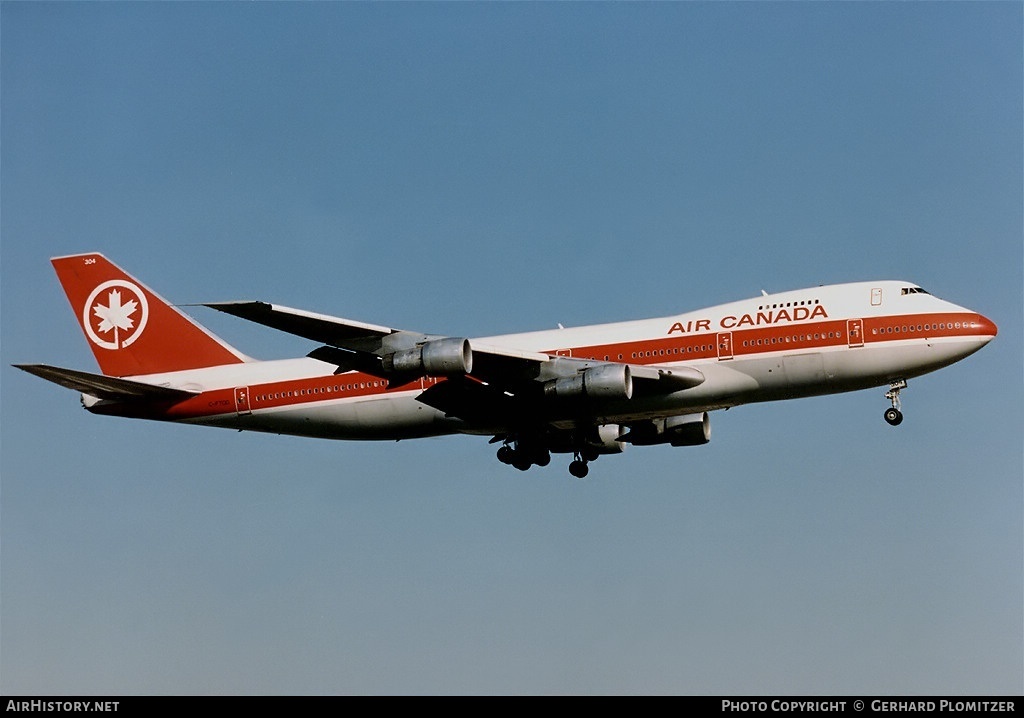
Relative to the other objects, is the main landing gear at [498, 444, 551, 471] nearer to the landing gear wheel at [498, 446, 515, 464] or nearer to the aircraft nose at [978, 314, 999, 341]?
the landing gear wheel at [498, 446, 515, 464]

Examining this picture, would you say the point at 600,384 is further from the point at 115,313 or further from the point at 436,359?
the point at 115,313

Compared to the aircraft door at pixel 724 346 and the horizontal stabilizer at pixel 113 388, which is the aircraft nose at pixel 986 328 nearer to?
the aircraft door at pixel 724 346

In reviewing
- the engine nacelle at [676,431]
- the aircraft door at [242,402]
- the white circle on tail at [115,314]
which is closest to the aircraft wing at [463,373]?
the engine nacelle at [676,431]

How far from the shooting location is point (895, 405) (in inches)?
1719

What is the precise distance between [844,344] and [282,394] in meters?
19.5

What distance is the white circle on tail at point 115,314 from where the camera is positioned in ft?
170

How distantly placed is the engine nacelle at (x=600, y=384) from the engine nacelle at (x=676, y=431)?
5574 millimetres

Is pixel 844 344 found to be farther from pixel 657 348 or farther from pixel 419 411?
pixel 419 411

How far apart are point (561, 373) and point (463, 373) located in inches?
144

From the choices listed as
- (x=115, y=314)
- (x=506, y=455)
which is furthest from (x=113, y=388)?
(x=506, y=455)

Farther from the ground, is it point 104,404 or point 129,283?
point 129,283
